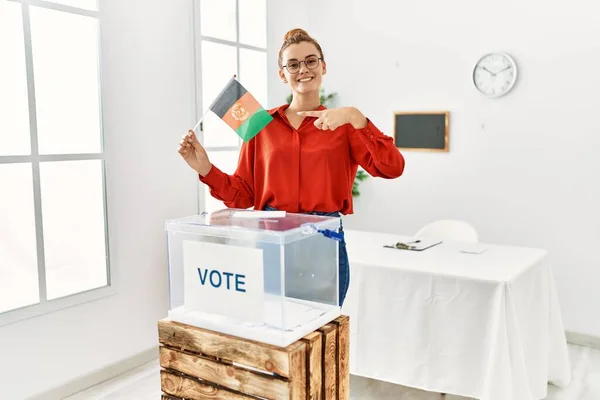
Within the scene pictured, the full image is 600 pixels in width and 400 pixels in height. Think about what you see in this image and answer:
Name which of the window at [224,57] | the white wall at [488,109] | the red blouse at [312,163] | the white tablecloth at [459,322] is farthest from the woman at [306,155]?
the white wall at [488,109]

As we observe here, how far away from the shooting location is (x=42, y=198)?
2756 mm

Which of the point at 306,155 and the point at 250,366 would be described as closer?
the point at 250,366

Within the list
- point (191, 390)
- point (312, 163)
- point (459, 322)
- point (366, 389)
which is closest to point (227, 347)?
point (191, 390)

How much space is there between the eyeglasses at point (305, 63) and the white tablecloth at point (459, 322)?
1.26 m

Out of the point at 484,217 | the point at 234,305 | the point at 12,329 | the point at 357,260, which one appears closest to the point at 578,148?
the point at 484,217

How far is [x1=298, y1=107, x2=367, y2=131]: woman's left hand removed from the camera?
1.45 metres

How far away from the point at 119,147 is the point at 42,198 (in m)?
0.52

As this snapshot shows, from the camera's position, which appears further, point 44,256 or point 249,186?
point 44,256

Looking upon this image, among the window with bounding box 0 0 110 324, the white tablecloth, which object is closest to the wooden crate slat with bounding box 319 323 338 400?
the white tablecloth

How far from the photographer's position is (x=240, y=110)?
1568mm

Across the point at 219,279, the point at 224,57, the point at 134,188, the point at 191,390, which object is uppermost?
the point at 224,57

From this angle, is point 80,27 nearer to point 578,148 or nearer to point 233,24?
point 233,24

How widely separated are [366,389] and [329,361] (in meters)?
→ 1.72

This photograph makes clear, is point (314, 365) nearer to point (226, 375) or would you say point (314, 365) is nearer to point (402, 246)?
point (226, 375)
